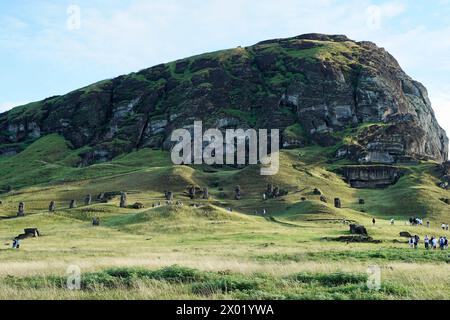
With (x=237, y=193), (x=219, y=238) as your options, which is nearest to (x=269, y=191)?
(x=237, y=193)

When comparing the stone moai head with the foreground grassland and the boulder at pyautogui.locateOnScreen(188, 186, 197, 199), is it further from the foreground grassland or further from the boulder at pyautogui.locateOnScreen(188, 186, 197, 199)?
the foreground grassland

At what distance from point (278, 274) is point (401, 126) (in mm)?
171528

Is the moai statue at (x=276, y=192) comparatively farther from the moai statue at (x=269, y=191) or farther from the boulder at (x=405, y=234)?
the boulder at (x=405, y=234)

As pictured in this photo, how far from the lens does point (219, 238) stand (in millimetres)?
62875

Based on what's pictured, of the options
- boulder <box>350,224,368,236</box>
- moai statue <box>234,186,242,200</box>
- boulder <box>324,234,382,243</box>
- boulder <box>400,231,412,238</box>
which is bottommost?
boulder <box>400,231,412,238</box>

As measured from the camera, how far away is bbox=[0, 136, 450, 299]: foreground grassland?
17.7 m

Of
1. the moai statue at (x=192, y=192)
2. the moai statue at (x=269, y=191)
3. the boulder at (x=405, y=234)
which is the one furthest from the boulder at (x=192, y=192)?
the boulder at (x=405, y=234)

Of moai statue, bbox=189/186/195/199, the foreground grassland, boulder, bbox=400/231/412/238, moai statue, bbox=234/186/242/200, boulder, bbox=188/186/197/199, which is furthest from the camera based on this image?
moai statue, bbox=234/186/242/200

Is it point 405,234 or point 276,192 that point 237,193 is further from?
point 405,234

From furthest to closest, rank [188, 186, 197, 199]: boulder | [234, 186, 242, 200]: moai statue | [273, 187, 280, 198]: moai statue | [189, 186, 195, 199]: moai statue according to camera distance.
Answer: [234, 186, 242, 200]: moai statue
[188, 186, 197, 199]: boulder
[189, 186, 195, 199]: moai statue
[273, 187, 280, 198]: moai statue

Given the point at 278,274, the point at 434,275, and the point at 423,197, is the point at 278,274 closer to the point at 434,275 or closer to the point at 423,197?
the point at 434,275

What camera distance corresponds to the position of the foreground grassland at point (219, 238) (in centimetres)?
1773

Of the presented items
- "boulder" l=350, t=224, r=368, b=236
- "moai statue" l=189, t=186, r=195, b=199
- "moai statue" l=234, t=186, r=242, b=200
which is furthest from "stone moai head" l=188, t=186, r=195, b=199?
"boulder" l=350, t=224, r=368, b=236
